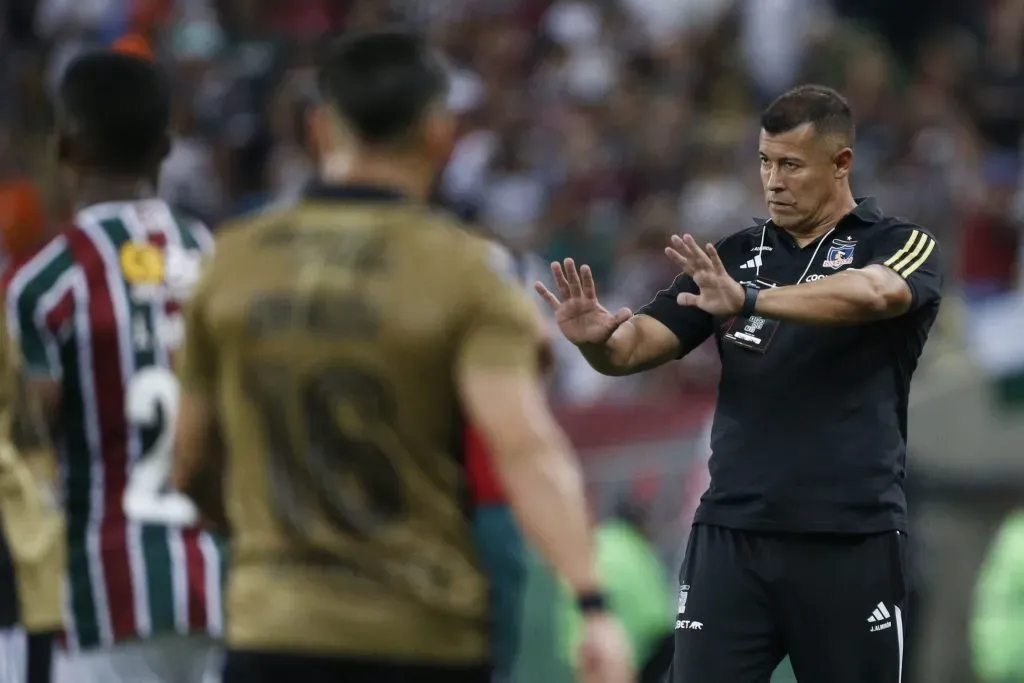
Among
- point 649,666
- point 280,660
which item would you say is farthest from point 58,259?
point 649,666

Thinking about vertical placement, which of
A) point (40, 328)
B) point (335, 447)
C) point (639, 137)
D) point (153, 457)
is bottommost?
point (153, 457)

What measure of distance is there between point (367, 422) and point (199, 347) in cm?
49

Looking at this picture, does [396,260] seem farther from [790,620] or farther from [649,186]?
[649,186]

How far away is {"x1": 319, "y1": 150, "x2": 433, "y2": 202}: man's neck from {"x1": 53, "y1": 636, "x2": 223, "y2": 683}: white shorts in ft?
8.22

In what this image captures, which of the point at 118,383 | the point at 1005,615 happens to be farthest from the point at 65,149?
the point at 1005,615

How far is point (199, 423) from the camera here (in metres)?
4.83

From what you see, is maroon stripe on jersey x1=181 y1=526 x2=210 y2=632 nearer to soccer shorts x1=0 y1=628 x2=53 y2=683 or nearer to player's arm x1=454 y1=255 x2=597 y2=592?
soccer shorts x1=0 y1=628 x2=53 y2=683

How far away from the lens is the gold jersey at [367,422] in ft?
14.6

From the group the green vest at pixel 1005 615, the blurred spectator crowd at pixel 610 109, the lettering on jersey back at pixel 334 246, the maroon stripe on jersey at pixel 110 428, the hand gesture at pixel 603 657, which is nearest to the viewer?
the hand gesture at pixel 603 657

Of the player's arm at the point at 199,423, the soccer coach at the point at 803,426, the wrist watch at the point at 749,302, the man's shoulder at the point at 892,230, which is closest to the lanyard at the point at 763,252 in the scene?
the soccer coach at the point at 803,426

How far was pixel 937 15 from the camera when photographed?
17.6m

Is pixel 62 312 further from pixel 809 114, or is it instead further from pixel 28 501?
pixel 809 114

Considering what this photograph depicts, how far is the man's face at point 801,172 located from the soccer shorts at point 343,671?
7.34ft

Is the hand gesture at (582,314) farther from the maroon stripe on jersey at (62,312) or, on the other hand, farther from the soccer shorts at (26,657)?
the soccer shorts at (26,657)
